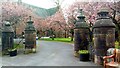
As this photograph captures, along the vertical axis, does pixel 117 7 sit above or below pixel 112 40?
above

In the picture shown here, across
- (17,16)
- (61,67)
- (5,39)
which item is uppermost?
(17,16)

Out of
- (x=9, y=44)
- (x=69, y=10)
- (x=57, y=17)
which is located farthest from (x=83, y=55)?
(x=57, y=17)

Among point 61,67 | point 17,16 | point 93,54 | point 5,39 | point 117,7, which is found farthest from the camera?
point 17,16

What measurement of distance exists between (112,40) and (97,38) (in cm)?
83

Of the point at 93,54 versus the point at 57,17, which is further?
the point at 57,17

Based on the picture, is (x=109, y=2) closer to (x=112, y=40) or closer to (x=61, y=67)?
(x=112, y=40)

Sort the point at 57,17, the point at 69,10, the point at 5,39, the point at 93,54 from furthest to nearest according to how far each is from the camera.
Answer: the point at 57,17 → the point at 69,10 → the point at 5,39 → the point at 93,54

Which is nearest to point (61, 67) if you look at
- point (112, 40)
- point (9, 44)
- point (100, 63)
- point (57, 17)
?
point (100, 63)

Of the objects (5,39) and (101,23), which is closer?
(101,23)

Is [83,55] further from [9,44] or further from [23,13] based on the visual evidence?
[23,13]

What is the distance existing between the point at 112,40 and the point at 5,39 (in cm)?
1044

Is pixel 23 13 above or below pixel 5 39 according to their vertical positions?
above

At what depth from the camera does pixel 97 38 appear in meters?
13.2

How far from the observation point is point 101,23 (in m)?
13.0
